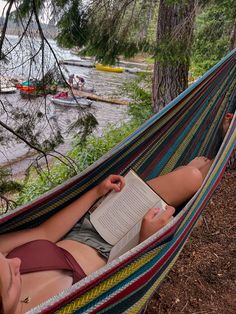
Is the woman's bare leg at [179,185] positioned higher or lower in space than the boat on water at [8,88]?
lower

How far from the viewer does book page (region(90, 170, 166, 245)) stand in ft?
4.44

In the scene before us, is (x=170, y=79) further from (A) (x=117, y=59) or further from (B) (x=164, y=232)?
(B) (x=164, y=232)

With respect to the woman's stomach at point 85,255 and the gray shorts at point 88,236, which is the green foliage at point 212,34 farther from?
the woman's stomach at point 85,255

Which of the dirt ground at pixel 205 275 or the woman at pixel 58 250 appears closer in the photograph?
the woman at pixel 58 250

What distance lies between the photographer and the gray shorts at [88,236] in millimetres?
1311

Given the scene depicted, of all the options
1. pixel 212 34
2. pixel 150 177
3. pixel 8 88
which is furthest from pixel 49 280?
pixel 212 34

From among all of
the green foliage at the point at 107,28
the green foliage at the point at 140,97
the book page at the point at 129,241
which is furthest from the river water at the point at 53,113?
the book page at the point at 129,241

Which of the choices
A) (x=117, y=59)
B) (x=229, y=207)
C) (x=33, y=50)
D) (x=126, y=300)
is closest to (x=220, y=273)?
(x=229, y=207)

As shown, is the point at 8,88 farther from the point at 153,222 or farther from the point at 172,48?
the point at 153,222

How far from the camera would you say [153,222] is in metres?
1.20

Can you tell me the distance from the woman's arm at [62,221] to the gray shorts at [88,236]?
0.10 ft

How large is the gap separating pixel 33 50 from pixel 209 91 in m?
1.21

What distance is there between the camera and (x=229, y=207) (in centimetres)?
244

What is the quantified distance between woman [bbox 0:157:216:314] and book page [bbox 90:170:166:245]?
0.04 metres
